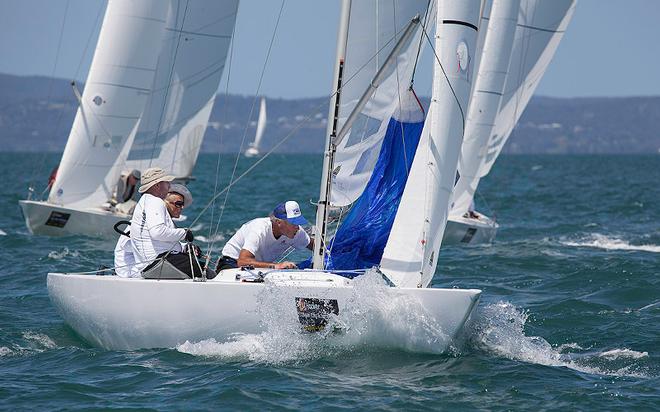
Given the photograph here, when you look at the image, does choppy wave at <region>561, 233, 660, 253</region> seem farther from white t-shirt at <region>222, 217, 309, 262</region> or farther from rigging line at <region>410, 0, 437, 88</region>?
white t-shirt at <region>222, 217, 309, 262</region>

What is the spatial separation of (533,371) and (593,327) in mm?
2240

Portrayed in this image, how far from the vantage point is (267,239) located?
9008 millimetres

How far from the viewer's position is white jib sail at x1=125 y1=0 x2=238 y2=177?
59.4 feet

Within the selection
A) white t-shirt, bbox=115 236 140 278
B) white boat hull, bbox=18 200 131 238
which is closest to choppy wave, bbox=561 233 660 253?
white boat hull, bbox=18 200 131 238

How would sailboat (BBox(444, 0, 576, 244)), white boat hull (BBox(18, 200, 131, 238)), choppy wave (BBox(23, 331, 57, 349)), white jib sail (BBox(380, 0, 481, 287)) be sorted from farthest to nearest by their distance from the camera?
white boat hull (BBox(18, 200, 131, 238)) → sailboat (BBox(444, 0, 576, 244)) → choppy wave (BBox(23, 331, 57, 349)) → white jib sail (BBox(380, 0, 481, 287))

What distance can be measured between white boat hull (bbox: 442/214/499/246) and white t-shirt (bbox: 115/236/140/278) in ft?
33.0

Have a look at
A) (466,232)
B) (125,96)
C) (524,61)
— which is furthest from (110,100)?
(524,61)

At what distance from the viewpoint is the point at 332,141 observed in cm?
884

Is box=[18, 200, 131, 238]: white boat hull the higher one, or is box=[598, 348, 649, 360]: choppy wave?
box=[598, 348, 649, 360]: choppy wave

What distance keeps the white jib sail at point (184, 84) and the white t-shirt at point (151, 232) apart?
918cm

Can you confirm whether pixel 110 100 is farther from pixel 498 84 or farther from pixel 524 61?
pixel 524 61

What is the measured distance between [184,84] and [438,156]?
1148cm

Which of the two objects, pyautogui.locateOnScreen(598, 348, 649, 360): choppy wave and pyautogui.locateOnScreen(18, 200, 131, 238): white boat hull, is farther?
pyautogui.locateOnScreen(18, 200, 131, 238): white boat hull

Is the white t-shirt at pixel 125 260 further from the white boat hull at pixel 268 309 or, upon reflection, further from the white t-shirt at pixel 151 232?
the white boat hull at pixel 268 309
